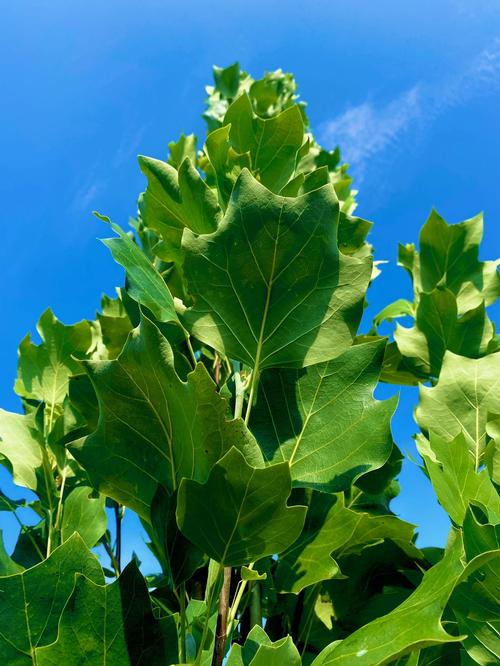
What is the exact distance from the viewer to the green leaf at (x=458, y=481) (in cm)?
149

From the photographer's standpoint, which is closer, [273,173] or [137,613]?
[137,613]

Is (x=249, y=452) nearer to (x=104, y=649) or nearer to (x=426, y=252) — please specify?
(x=104, y=649)

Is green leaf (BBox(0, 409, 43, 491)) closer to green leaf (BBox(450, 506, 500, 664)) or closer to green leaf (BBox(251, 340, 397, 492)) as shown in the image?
green leaf (BBox(251, 340, 397, 492))

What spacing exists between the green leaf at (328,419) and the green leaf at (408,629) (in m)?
0.36

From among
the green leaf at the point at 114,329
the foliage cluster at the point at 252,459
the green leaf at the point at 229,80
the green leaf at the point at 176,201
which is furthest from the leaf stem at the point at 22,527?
the green leaf at the point at 229,80

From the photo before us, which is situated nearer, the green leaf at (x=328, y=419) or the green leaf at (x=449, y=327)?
the green leaf at (x=328, y=419)

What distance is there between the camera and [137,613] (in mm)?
1247

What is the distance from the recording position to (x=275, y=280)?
147 cm

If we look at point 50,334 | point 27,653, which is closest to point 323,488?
point 27,653

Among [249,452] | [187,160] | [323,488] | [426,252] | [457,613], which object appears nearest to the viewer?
[249,452]

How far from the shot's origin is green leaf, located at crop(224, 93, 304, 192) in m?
1.99

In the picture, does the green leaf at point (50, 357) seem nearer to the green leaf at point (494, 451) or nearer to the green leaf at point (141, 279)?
the green leaf at point (141, 279)

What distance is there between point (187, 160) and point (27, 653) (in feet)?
4.20

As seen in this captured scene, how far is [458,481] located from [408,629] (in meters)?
0.59
